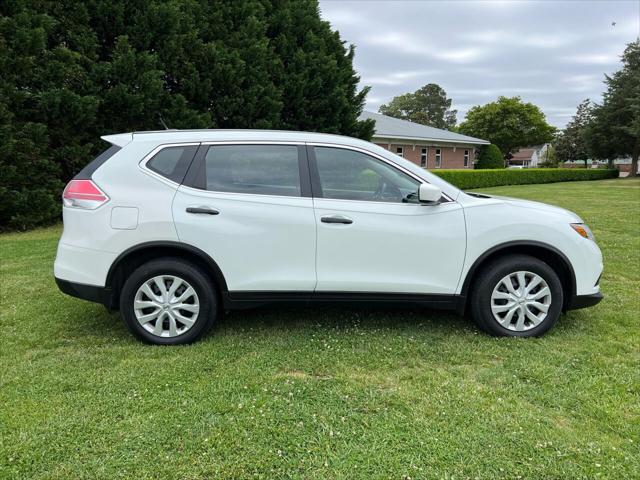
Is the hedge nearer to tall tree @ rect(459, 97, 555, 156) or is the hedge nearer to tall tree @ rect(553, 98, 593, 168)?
tall tree @ rect(459, 97, 555, 156)

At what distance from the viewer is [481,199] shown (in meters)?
4.00

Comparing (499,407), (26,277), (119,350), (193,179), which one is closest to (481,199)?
(499,407)

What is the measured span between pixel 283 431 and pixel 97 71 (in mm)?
9344

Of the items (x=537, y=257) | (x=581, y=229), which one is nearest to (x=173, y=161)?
(x=537, y=257)

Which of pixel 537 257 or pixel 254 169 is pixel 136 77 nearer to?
pixel 254 169

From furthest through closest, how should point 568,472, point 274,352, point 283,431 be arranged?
point 274,352
point 283,431
point 568,472

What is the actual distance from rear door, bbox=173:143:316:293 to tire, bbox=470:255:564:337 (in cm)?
144

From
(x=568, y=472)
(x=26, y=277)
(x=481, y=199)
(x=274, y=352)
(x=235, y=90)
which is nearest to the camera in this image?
(x=568, y=472)

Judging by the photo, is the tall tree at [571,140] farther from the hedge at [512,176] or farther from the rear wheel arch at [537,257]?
the rear wheel arch at [537,257]

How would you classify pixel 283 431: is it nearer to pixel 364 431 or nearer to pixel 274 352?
pixel 364 431

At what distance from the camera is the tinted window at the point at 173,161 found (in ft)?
12.2

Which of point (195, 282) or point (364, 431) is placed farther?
point (195, 282)

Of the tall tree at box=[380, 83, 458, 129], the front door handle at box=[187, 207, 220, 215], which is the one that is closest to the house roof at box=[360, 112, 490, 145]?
the front door handle at box=[187, 207, 220, 215]

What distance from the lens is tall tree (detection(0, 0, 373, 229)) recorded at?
8.98m
